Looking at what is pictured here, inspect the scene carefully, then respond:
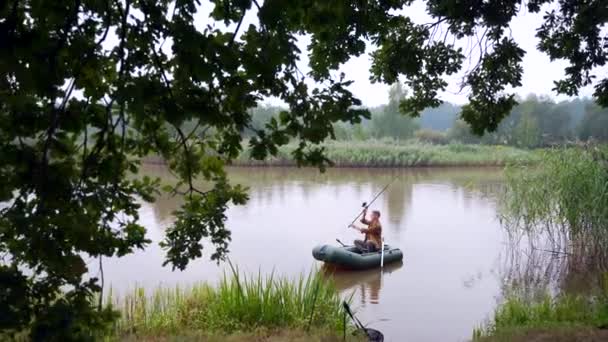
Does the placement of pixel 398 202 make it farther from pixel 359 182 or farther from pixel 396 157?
pixel 396 157

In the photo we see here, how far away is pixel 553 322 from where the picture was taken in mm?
4359

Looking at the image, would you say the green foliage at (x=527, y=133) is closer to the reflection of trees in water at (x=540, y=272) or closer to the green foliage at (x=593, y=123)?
the green foliage at (x=593, y=123)

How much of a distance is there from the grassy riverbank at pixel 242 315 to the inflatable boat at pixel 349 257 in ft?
8.98

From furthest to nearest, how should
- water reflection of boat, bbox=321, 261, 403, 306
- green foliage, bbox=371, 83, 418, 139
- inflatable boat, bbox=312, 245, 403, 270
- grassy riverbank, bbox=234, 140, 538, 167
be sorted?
green foliage, bbox=371, 83, 418, 139 → grassy riverbank, bbox=234, 140, 538, 167 → inflatable boat, bbox=312, 245, 403, 270 → water reflection of boat, bbox=321, 261, 403, 306

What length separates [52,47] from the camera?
4.96 ft

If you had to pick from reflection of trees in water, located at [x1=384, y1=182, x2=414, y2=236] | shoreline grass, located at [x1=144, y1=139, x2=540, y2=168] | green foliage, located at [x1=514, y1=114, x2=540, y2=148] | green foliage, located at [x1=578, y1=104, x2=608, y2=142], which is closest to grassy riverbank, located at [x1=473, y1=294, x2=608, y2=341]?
reflection of trees in water, located at [x1=384, y1=182, x2=414, y2=236]

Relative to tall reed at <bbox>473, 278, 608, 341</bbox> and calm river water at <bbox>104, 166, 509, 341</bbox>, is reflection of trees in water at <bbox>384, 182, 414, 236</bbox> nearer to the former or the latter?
calm river water at <bbox>104, 166, 509, 341</bbox>

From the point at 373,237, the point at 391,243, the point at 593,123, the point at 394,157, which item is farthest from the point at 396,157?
the point at 373,237

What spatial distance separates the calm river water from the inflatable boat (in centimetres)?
12

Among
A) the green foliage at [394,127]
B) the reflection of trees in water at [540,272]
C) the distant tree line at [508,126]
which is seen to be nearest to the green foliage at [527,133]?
the distant tree line at [508,126]

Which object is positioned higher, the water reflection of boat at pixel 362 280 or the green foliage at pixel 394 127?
the green foliage at pixel 394 127

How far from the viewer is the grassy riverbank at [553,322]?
389cm

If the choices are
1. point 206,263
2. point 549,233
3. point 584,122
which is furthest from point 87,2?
point 584,122

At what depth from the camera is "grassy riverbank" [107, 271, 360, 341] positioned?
14.3 feet
